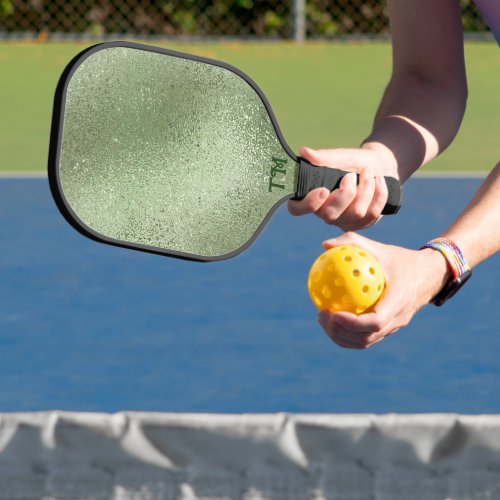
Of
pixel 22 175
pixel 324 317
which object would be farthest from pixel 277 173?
pixel 22 175

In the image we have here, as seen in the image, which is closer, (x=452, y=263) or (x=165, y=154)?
(x=452, y=263)

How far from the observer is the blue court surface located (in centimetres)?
433

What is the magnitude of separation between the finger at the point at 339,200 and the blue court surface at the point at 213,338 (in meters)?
1.97

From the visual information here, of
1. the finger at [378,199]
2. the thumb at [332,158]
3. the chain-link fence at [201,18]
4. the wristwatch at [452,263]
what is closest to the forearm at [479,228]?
the wristwatch at [452,263]

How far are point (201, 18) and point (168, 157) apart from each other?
11.6 meters

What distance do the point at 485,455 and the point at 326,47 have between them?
1114 cm

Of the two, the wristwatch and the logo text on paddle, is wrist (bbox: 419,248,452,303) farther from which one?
the logo text on paddle

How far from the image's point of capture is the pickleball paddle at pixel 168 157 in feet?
7.03

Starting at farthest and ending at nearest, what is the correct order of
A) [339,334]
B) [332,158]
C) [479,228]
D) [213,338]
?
1. [213,338]
2. [332,158]
3. [479,228]
4. [339,334]

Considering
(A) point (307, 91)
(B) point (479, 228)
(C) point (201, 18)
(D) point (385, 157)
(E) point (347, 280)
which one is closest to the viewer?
(E) point (347, 280)

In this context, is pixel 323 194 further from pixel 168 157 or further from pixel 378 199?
pixel 168 157

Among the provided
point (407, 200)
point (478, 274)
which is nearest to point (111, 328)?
point (478, 274)

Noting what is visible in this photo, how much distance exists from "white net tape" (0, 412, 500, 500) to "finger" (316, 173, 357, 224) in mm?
343

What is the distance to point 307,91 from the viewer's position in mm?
10469
